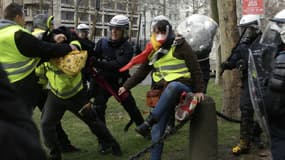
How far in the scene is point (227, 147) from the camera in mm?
6270

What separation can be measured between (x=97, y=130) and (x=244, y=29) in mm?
2332

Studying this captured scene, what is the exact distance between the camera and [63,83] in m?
5.36

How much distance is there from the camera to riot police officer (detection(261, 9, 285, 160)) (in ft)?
11.7

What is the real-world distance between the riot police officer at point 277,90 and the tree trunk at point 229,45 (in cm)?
378

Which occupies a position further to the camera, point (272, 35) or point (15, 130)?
point (272, 35)

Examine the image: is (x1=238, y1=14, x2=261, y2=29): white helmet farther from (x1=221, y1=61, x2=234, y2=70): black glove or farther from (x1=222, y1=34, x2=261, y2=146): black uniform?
(x1=221, y1=61, x2=234, y2=70): black glove

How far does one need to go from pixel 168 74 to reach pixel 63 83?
1.23 metres

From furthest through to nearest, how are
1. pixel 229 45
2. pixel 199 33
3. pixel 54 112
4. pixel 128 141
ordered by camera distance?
pixel 229 45 → pixel 128 141 → pixel 199 33 → pixel 54 112

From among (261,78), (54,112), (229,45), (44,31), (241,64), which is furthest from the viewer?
(229,45)

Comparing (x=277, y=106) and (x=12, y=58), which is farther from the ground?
(x=12, y=58)

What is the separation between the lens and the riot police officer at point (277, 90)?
140 inches

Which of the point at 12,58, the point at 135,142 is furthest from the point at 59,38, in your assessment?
the point at 135,142

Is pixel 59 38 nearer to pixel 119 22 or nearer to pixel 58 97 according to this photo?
pixel 58 97

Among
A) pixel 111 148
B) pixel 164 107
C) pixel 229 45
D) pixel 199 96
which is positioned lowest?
pixel 111 148
